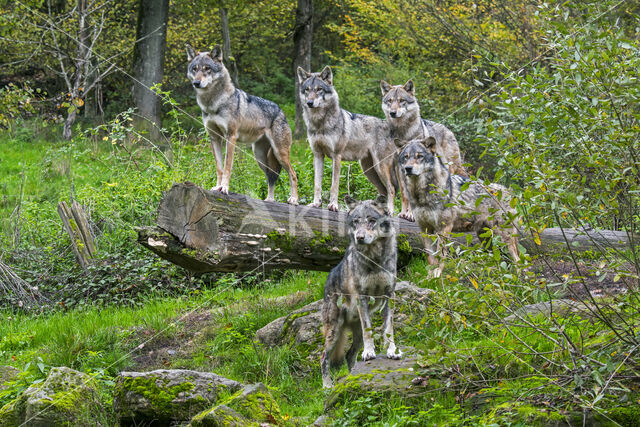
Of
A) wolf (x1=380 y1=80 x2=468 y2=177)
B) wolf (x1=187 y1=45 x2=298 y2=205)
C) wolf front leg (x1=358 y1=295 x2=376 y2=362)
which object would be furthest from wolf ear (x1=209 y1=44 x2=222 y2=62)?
wolf front leg (x1=358 y1=295 x2=376 y2=362)

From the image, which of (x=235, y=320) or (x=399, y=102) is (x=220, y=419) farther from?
(x=399, y=102)

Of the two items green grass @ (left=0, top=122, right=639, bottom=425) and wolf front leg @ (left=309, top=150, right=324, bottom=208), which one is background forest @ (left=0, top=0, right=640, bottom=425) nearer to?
green grass @ (left=0, top=122, right=639, bottom=425)

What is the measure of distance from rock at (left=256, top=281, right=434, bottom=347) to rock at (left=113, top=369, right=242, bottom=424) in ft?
6.57

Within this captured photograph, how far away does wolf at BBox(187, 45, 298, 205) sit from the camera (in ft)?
30.0

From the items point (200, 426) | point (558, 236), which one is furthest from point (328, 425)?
point (558, 236)

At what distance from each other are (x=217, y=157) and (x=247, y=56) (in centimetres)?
2057

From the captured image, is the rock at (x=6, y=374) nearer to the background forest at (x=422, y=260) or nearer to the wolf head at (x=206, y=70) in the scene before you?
the background forest at (x=422, y=260)

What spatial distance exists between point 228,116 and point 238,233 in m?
1.95

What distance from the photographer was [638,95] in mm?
4633

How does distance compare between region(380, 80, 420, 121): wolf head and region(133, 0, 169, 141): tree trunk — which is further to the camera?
region(133, 0, 169, 141): tree trunk

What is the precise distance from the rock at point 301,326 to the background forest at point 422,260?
0.50 ft

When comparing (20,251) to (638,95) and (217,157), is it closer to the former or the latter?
(217,157)

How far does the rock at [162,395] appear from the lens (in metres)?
6.04

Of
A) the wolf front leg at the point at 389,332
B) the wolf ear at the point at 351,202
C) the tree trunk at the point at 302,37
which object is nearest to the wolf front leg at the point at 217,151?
the wolf ear at the point at 351,202
